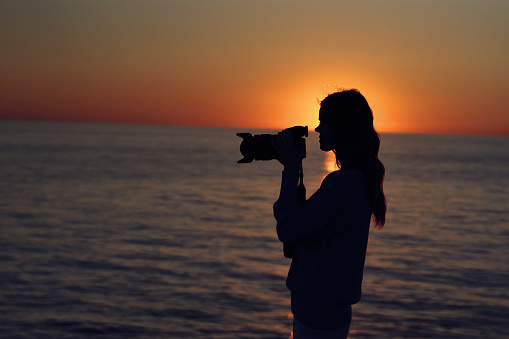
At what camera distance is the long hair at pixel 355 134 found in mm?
2115

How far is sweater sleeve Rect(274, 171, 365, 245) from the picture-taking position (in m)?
2.03

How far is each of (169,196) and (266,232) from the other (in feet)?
29.9

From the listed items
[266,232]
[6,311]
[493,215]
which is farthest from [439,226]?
[6,311]

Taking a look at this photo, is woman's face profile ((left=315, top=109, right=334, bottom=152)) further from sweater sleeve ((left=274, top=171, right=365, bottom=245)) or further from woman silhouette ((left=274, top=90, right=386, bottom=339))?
sweater sleeve ((left=274, top=171, right=365, bottom=245))

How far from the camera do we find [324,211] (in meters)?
2.03

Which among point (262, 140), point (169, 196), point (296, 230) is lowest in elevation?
point (169, 196)

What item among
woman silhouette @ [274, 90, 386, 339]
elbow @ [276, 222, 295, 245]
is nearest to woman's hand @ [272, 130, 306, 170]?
woman silhouette @ [274, 90, 386, 339]

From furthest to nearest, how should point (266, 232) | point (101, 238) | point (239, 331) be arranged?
point (266, 232)
point (101, 238)
point (239, 331)

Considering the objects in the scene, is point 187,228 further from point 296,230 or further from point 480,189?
point 480,189

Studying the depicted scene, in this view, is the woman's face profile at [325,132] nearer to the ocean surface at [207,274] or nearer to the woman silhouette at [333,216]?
the woman silhouette at [333,216]

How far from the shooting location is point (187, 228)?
13.0m

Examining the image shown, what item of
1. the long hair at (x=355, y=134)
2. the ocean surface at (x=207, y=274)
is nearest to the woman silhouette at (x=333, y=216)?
the long hair at (x=355, y=134)

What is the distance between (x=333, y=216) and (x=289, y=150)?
32 cm

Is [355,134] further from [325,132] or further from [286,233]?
[286,233]
